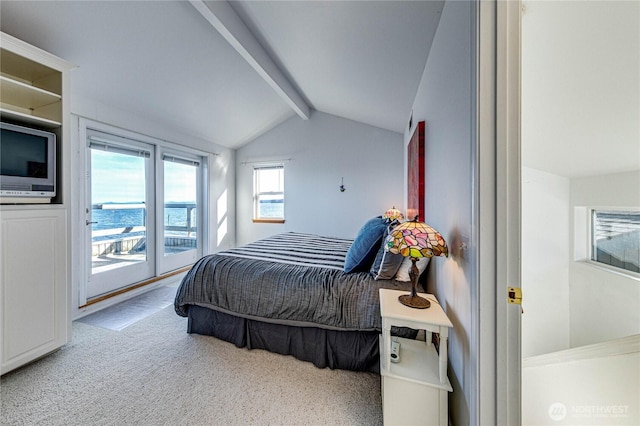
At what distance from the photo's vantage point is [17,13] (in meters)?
1.57

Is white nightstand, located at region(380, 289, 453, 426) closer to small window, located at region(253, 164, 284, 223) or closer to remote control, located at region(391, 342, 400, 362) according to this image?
remote control, located at region(391, 342, 400, 362)

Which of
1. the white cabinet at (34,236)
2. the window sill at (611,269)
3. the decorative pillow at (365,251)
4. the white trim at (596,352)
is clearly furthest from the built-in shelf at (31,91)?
the window sill at (611,269)

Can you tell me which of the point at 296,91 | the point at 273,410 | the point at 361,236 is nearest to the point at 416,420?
the point at 273,410

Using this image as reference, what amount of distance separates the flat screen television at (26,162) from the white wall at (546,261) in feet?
12.5

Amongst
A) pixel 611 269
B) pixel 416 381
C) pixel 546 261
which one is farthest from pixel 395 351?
pixel 611 269

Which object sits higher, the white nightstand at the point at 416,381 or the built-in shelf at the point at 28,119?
the built-in shelf at the point at 28,119

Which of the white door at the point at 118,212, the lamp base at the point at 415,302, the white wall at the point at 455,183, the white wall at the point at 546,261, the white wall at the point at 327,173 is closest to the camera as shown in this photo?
the white wall at the point at 455,183

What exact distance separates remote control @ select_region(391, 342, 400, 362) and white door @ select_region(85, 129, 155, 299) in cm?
309

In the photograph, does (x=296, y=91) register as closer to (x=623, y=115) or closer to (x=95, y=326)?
(x=623, y=115)

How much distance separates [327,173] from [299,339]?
116 inches

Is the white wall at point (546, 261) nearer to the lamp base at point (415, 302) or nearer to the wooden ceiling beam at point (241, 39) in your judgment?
the lamp base at point (415, 302)

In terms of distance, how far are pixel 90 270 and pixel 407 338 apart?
3180 millimetres

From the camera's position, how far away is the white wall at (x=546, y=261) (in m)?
2.19

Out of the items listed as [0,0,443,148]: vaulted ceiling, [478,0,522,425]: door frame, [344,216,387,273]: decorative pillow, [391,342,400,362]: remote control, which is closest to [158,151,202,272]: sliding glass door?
[0,0,443,148]: vaulted ceiling
